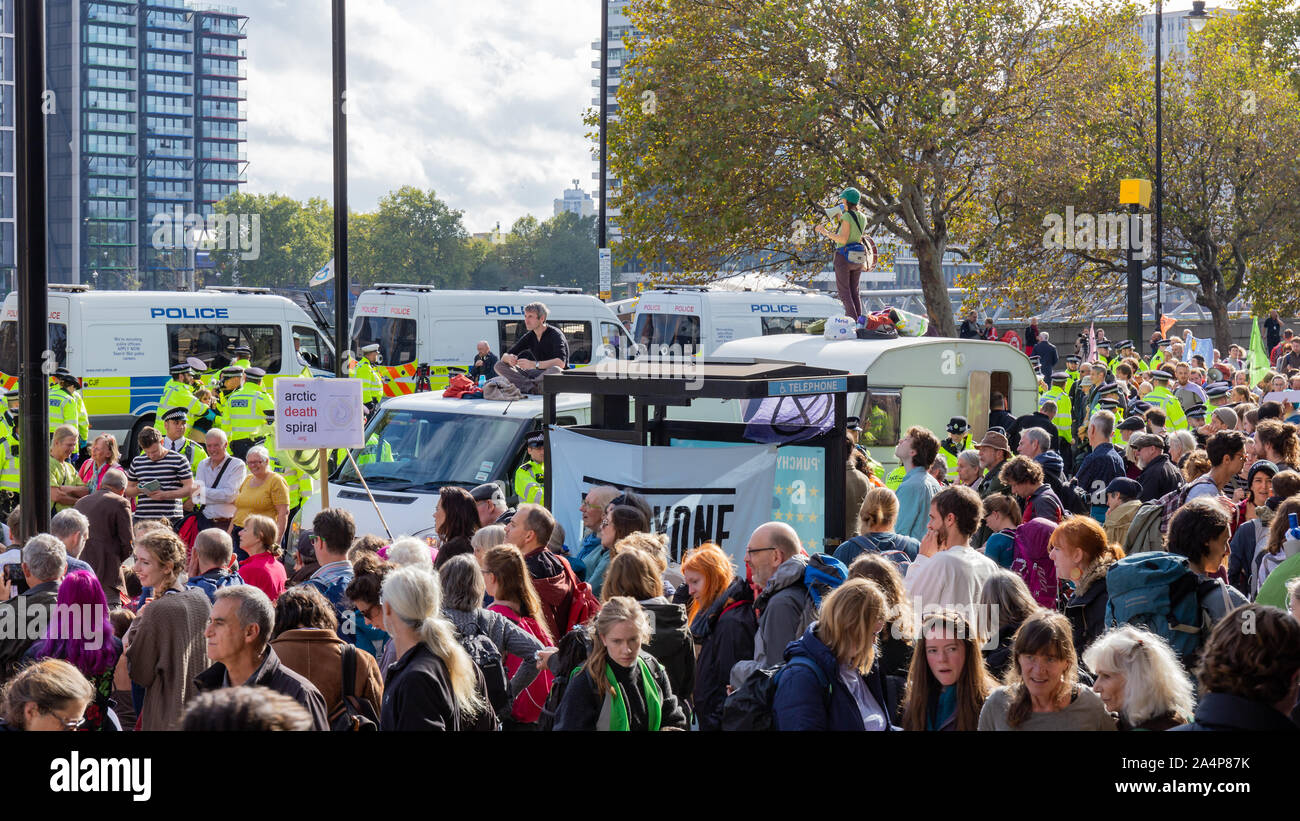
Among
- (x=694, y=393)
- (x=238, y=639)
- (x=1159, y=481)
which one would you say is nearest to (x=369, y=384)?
(x=694, y=393)

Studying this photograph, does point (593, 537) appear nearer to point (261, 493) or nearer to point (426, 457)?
point (426, 457)

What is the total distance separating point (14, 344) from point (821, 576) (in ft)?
59.5

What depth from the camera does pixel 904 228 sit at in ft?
95.9

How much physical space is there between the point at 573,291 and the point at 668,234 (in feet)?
10.3

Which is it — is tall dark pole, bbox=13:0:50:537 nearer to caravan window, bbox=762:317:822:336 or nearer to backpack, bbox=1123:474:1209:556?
backpack, bbox=1123:474:1209:556

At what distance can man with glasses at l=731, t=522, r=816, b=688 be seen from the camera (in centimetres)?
592

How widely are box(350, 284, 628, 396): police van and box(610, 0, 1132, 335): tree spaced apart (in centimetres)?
402

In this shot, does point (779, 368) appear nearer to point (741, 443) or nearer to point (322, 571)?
point (741, 443)

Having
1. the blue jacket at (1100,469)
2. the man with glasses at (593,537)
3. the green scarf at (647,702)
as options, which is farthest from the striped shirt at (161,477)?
the green scarf at (647,702)

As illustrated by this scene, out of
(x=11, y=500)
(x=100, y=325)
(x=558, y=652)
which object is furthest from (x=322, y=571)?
(x=100, y=325)

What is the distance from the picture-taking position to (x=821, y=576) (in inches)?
240

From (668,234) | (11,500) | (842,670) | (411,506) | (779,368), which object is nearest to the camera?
(842,670)

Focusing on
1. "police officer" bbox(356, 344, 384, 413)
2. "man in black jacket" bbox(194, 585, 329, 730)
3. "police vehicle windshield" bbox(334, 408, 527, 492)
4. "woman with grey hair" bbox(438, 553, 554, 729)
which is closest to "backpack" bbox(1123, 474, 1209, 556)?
"woman with grey hair" bbox(438, 553, 554, 729)

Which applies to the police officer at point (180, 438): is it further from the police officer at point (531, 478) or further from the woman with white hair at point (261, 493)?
the police officer at point (531, 478)
